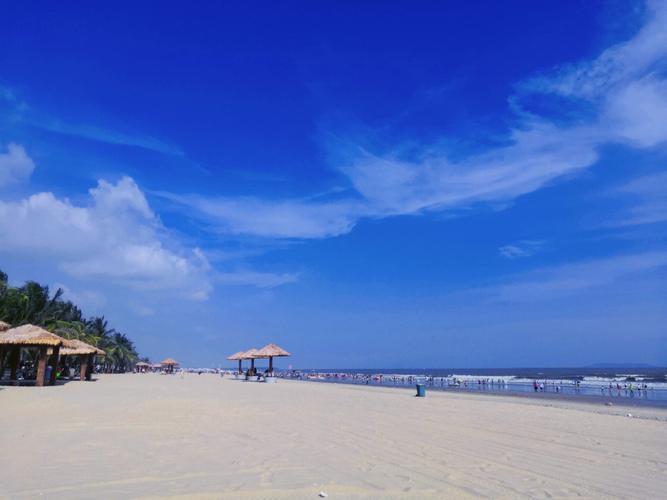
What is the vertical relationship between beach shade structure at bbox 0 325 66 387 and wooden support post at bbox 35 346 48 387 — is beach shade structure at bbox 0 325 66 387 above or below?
above

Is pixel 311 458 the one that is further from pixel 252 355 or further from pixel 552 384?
pixel 552 384

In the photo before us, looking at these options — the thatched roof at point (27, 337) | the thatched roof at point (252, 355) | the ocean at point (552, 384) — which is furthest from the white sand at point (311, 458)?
the thatched roof at point (252, 355)

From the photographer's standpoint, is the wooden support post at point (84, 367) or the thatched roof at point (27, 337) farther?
the wooden support post at point (84, 367)

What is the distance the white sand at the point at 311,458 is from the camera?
5.13 metres

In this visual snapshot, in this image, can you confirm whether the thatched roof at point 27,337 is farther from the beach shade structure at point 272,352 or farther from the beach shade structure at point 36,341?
the beach shade structure at point 272,352

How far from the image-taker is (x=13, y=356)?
2677cm

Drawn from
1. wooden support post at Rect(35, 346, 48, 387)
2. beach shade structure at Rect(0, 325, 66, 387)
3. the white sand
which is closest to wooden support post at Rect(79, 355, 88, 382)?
beach shade structure at Rect(0, 325, 66, 387)

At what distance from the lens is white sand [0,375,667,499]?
5.13m

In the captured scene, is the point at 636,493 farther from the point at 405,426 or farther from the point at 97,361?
the point at 97,361

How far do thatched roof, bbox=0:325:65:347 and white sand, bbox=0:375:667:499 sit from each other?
38.6 ft

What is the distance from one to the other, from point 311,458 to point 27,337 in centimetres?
2110

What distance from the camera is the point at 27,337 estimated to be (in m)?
22.2

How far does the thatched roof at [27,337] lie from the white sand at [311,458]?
11769 millimetres

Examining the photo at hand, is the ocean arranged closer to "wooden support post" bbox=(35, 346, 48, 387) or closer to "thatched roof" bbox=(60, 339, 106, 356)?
"thatched roof" bbox=(60, 339, 106, 356)
